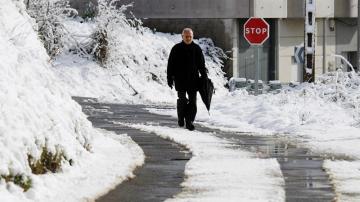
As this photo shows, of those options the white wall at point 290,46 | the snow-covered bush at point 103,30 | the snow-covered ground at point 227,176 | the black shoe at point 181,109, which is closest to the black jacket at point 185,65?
the black shoe at point 181,109

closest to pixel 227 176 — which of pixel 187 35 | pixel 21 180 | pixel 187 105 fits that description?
pixel 21 180

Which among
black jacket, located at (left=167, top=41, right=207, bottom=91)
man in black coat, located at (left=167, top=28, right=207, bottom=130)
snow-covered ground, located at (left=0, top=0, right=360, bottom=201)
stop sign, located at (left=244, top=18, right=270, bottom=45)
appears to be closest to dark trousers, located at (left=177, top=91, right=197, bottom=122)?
man in black coat, located at (left=167, top=28, right=207, bottom=130)

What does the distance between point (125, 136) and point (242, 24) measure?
25.3 m

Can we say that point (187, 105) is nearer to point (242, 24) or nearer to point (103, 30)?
point (103, 30)

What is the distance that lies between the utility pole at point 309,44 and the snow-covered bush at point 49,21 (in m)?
8.63

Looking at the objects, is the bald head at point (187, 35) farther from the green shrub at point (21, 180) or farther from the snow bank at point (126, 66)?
the snow bank at point (126, 66)

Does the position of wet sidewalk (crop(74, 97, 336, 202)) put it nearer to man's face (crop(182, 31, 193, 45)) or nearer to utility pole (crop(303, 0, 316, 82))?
man's face (crop(182, 31, 193, 45))

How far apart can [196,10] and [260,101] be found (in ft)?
59.5

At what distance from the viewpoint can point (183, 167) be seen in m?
11.3

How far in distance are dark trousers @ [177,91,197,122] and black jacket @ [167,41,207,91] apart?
0.13 m

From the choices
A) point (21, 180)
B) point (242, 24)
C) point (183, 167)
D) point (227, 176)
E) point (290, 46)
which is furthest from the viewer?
point (290, 46)

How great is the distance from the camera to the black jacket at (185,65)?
1582 cm

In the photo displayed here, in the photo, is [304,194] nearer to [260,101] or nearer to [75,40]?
[260,101]

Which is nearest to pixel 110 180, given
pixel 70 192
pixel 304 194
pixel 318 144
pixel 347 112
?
pixel 70 192
